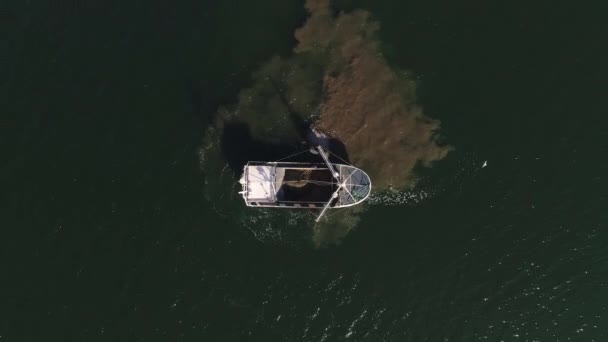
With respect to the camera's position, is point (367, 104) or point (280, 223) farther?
point (367, 104)

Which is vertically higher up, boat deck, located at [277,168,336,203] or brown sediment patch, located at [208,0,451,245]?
brown sediment patch, located at [208,0,451,245]

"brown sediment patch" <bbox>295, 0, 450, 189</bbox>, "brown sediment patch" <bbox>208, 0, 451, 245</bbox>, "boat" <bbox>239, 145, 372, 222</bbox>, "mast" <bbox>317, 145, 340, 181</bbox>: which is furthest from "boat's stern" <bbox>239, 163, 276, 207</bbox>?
"brown sediment patch" <bbox>295, 0, 450, 189</bbox>

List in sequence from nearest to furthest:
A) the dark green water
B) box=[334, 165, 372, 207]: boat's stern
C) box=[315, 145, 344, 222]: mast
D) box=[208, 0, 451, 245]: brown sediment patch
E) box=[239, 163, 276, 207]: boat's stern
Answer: box=[315, 145, 344, 222]: mast
box=[334, 165, 372, 207]: boat's stern
box=[239, 163, 276, 207]: boat's stern
the dark green water
box=[208, 0, 451, 245]: brown sediment patch

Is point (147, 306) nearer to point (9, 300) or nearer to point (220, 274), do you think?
point (220, 274)

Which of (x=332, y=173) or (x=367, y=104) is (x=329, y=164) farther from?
(x=367, y=104)

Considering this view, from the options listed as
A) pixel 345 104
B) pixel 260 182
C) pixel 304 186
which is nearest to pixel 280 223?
pixel 304 186

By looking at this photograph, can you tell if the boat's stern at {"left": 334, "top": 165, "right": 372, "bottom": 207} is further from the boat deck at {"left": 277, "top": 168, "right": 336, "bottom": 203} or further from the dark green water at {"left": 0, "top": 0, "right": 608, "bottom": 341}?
the dark green water at {"left": 0, "top": 0, "right": 608, "bottom": 341}
